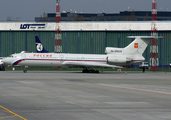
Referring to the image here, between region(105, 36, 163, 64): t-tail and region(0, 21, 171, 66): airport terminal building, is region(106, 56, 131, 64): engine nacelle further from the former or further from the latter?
region(0, 21, 171, 66): airport terminal building

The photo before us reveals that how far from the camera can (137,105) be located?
1564 centimetres

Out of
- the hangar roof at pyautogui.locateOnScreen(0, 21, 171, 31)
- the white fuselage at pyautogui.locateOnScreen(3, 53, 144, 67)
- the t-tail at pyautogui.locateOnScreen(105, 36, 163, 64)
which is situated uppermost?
the hangar roof at pyautogui.locateOnScreen(0, 21, 171, 31)

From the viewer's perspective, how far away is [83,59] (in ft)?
167

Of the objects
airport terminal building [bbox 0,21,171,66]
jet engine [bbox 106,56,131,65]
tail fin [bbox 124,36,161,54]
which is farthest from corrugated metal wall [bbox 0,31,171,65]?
jet engine [bbox 106,56,131,65]

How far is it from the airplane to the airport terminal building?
2751 centimetres

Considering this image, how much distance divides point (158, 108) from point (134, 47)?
124 feet

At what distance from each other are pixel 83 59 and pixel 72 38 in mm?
30230

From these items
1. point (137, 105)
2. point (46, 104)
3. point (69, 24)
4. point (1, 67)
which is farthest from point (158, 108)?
point (69, 24)

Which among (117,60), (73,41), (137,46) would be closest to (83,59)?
(117,60)

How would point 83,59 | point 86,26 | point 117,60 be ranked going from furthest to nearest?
1. point 86,26
2. point 117,60
3. point 83,59

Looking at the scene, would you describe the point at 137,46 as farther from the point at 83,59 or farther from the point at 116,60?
the point at 83,59

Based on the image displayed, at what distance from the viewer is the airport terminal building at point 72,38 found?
7919cm

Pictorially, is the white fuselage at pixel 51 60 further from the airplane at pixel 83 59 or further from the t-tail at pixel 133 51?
the t-tail at pixel 133 51

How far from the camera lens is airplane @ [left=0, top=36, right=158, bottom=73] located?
49.5m
